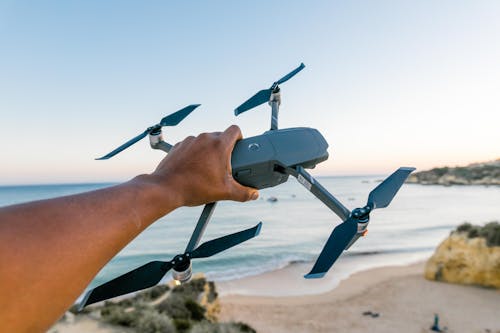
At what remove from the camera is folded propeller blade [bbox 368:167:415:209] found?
2.28 m

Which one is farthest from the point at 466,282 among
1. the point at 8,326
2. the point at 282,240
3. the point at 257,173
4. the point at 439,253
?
the point at 8,326

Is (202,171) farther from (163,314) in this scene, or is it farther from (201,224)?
(163,314)

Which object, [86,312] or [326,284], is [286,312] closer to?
[326,284]

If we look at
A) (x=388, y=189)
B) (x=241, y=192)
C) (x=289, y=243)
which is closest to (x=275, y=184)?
(x=241, y=192)

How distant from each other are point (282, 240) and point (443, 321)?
20469 mm

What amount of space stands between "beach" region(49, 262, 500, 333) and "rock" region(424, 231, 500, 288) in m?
0.53

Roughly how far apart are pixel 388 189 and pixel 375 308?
16.8m

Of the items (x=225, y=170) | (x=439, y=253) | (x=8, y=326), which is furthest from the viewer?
(x=439, y=253)

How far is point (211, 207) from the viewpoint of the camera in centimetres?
216

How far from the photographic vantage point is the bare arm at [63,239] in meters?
0.89

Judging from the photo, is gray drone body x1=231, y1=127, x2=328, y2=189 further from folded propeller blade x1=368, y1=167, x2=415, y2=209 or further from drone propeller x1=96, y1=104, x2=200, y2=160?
drone propeller x1=96, y1=104, x2=200, y2=160

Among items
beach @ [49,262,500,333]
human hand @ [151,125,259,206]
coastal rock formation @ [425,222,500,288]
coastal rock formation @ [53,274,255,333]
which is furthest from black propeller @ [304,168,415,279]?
coastal rock formation @ [425,222,500,288]

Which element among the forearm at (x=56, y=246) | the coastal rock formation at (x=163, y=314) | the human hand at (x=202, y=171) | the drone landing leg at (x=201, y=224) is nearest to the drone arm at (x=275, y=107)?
the human hand at (x=202, y=171)

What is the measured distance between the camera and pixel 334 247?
76.8 inches
